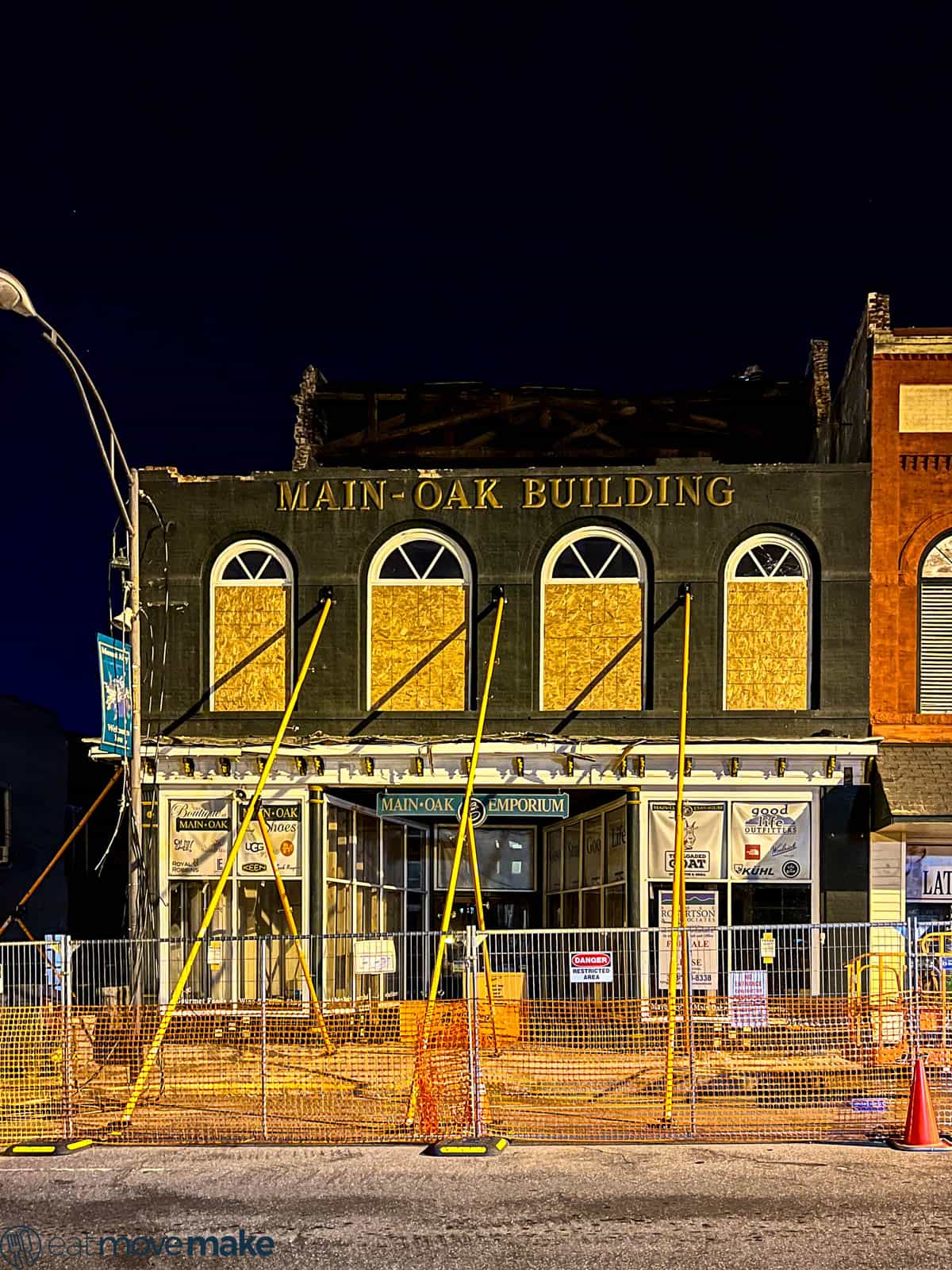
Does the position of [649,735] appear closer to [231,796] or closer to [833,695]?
[833,695]

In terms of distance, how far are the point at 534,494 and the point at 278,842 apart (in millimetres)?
6466

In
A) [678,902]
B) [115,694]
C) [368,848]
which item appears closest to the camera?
[115,694]

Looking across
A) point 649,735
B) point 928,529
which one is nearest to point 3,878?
point 649,735

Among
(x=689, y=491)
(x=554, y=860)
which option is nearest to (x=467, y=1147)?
(x=689, y=491)

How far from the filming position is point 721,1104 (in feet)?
46.8

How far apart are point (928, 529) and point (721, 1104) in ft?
31.5

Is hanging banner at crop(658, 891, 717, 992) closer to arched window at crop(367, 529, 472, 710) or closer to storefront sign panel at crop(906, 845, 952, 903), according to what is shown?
storefront sign panel at crop(906, 845, 952, 903)

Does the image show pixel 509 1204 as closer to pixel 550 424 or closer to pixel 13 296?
pixel 13 296

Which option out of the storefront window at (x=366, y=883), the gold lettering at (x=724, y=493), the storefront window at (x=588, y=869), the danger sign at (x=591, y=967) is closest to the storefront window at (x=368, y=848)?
the storefront window at (x=366, y=883)

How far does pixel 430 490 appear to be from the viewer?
2073 cm

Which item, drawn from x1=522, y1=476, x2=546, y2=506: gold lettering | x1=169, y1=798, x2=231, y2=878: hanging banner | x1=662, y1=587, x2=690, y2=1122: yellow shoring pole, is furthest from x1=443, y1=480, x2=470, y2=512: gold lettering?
x1=169, y1=798, x2=231, y2=878: hanging banner

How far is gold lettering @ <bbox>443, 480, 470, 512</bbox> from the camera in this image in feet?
67.8

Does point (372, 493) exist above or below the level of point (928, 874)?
above

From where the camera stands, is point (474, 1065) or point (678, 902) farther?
point (678, 902)
